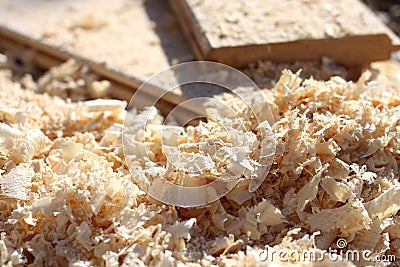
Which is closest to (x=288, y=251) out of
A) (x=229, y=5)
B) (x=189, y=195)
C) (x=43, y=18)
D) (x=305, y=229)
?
(x=305, y=229)

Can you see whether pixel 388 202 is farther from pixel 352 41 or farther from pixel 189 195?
pixel 352 41

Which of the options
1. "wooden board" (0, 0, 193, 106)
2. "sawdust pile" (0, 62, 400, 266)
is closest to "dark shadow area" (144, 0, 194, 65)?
"wooden board" (0, 0, 193, 106)

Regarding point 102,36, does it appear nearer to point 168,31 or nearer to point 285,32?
point 168,31

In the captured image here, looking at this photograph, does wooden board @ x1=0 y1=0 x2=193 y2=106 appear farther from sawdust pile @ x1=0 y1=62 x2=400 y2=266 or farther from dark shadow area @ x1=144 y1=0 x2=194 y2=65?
sawdust pile @ x1=0 y1=62 x2=400 y2=266

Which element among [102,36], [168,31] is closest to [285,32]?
[168,31]

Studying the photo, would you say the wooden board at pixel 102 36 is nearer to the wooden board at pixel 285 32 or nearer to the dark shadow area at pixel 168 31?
the dark shadow area at pixel 168 31

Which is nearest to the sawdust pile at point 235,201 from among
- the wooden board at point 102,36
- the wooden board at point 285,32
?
the wooden board at point 285,32
